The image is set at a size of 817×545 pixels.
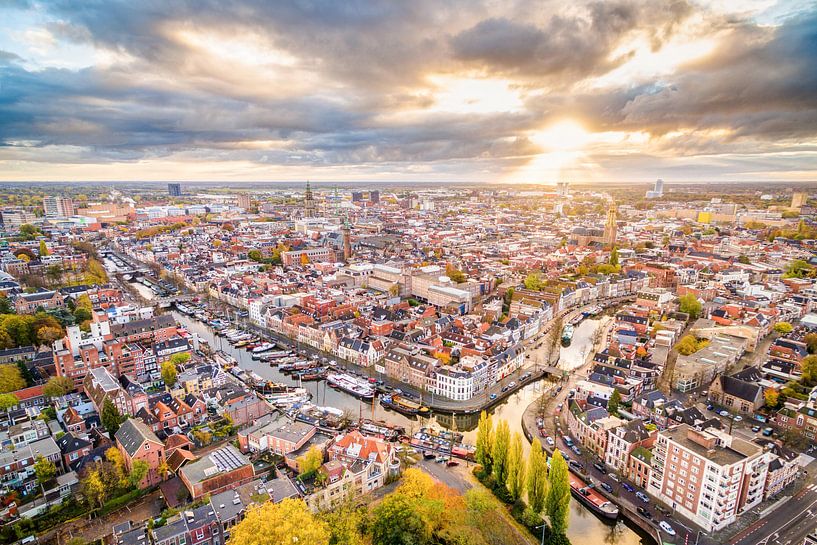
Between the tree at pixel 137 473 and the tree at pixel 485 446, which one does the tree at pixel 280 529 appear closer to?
the tree at pixel 137 473

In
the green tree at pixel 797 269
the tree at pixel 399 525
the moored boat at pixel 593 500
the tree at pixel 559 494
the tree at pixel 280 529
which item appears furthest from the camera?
the green tree at pixel 797 269

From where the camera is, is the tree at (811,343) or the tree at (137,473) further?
the tree at (811,343)

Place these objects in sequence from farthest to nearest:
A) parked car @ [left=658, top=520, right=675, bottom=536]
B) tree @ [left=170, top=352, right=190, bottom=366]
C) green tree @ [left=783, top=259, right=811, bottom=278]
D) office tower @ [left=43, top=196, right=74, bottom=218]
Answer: office tower @ [left=43, top=196, right=74, bottom=218], green tree @ [left=783, top=259, right=811, bottom=278], tree @ [left=170, top=352, right=190, bottom=366], parked car @ [left=658, top=520, right=675, bottom=536]

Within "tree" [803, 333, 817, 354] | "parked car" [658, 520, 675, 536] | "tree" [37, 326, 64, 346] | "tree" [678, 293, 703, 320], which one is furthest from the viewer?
"tree" [678, 293, 703, 320]

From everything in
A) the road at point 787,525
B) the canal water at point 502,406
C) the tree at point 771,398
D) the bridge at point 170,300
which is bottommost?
the canal water at point 502,406

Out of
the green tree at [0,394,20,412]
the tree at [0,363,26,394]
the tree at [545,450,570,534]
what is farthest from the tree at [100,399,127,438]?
the tree at [545,450,570,534]

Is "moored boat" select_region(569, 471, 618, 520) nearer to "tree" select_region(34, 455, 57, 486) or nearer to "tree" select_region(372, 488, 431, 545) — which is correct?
"tree" select_region(372, 488, 431, 545)

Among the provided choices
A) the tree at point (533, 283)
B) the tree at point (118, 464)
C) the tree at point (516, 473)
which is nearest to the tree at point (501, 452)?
the tree at point (516, 473)

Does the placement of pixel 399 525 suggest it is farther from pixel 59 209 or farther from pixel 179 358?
pixel 59 209
